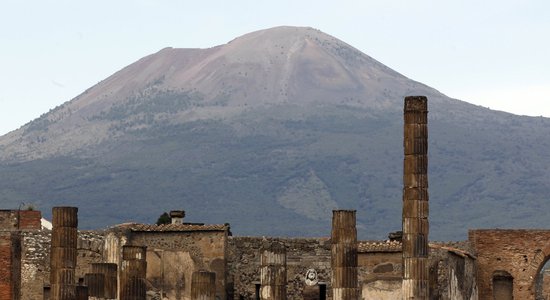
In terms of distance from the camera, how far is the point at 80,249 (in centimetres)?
5712

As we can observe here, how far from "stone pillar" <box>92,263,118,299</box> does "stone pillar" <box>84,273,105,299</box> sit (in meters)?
0.10

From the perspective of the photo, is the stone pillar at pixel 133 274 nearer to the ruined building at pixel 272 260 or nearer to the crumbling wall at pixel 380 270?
the ruined building at pixel 272 260

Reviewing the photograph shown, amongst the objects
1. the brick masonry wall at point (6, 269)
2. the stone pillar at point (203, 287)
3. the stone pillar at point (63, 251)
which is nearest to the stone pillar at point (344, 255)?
the stone pillar at point (203, 287)

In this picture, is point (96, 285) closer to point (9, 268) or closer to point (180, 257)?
point (9, 268)

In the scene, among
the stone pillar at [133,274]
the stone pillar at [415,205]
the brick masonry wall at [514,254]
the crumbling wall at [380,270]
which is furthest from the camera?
the brick masonry wall at [514,254]

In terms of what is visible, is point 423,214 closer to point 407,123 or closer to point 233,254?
point 407,123

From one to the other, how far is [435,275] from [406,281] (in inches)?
260

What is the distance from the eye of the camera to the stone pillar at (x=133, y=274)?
5156 centimetres

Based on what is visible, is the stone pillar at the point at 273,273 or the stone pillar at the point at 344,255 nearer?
the stone pillar at the point at 344,255

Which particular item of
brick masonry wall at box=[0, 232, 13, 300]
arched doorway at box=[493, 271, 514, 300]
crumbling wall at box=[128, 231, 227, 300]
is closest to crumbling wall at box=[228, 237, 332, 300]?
crumbling wall at box=[128, 231, 227, 300]

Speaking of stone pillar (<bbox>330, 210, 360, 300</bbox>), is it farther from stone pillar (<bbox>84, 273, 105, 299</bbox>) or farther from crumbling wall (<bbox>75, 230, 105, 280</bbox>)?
crumbling wall (<bbox>75, 230, 105, 280</bbox>)

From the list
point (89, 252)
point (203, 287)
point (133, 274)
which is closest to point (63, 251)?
point (133, 274)

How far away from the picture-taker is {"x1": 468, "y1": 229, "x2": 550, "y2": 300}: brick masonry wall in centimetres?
6756

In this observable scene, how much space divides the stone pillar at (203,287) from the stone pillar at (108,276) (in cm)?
229
